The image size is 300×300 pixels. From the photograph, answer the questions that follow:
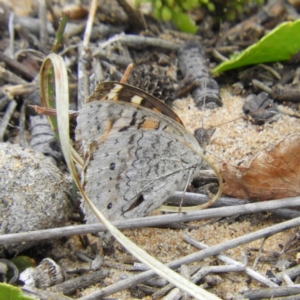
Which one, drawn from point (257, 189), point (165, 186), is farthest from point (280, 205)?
point (165, 186)

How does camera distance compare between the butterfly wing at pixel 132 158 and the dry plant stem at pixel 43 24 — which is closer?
the butterfly wing at pixel 132 158

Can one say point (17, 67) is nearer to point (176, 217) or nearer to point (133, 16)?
point (133, 16)

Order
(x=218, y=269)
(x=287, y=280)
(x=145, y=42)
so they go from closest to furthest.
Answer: (x=287, y=280)
(x=218, y=269)
(x=145, y=42)

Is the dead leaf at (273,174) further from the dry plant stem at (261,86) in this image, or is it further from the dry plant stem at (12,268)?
the dry plant stem at (12,268)

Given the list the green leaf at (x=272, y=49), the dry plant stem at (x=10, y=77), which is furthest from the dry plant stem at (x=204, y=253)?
the dry plant stem at (x=10, y=77)

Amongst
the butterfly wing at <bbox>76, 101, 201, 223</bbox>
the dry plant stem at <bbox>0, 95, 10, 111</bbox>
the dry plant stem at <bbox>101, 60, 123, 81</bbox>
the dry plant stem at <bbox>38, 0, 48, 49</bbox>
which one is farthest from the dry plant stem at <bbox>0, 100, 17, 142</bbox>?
the butterfly wing at <bbox>76, 101, 201, 223</bbox>

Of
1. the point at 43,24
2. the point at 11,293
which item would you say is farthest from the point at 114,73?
the point at 11,293

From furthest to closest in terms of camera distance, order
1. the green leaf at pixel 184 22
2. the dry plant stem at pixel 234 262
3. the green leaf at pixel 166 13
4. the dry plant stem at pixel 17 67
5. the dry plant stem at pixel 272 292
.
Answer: the green leaf at pixel 184 22
the green leaf at pixel 166 13
the dry plant stem at pixel 17 67
the dry plant stem at pixel 234 262
the dry plant stem at pixel 272 292
